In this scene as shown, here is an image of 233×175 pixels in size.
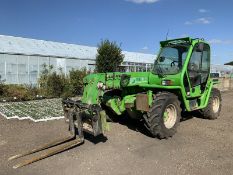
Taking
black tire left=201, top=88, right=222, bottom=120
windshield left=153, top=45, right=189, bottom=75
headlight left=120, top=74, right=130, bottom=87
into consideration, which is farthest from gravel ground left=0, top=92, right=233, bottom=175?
windshield left=153, top=45, right=189, bottom=75

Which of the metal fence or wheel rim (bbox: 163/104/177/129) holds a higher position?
the metal fence

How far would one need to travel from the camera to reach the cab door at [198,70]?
8750 mm

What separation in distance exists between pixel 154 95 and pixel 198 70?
2145mm

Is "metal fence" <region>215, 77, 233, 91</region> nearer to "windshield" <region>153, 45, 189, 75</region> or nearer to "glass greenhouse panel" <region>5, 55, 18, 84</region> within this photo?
"windshield" <region>153, 45, 189, 75</region>

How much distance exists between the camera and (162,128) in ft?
24.8

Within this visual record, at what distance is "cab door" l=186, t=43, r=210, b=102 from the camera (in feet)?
28.7

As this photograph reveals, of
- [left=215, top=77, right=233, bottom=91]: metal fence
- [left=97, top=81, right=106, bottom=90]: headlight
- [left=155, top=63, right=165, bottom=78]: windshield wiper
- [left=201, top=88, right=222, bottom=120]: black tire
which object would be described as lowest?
[left=201, top=88, right=222, bottom=120]: black tire

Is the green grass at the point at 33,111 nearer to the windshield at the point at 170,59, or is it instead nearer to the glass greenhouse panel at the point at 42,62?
the windshield at the point at 170,59

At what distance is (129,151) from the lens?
266 inches

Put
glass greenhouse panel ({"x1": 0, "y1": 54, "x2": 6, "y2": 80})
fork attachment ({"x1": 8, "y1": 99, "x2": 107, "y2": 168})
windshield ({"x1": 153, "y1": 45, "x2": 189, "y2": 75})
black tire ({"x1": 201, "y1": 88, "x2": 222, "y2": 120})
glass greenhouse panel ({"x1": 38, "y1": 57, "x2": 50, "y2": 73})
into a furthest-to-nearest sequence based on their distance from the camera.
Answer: glass greenhouse panel ({"x1": 38, "y1": 57, "x2": 50, "y2": 73}) < glass greenhouse panel ({"x1": 0, "y1": 54, "x2": 6, "y2": 80}) < black tire ({"x1": 201, "y1": 88, "x2": 222, "y2": 120}) < windshield ({"x1": 153, "y1": 45, "x2": 189, "y2": 75}) < fork attachment ({"x1": 8, "y1": 99, "x2": 107, "y2": 168})

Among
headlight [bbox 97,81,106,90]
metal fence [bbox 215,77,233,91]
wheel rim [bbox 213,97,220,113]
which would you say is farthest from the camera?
metal fence [bbox 215,77,233,91]

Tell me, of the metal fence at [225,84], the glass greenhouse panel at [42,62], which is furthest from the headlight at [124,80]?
the metal fence at [225,84]

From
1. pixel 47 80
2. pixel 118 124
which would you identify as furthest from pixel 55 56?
pixel 118 124

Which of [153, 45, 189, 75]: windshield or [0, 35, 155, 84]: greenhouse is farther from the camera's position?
[0, 35, 155, 84]: greenhouse
